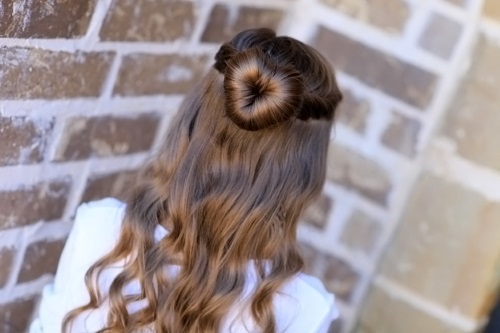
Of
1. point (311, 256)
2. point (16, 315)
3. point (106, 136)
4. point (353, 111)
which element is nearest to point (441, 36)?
point (353, 111)

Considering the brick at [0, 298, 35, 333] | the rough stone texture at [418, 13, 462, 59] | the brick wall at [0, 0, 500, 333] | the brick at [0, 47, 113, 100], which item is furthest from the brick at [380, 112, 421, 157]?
the brick at [0, 298, 35, 333]

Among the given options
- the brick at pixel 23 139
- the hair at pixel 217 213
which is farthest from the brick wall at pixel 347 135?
the hair at pixel 217 213

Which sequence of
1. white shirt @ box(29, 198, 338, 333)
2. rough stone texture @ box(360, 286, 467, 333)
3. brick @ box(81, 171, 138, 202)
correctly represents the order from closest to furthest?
white shirt @ box(29, 198, 338, 333), brick @ box(81, 171, 138, 202), rough stone texture @ box(360, 286, 467, 333)

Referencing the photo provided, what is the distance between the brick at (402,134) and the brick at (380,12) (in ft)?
0.47

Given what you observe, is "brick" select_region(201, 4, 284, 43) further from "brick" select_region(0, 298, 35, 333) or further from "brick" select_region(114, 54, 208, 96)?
"brick" select_region(0, 298, 35, 333)

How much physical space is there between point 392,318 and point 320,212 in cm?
22

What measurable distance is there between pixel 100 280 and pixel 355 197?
52 cm

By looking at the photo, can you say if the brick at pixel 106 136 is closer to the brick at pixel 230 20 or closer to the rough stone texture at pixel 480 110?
the brick at pixel 230 20

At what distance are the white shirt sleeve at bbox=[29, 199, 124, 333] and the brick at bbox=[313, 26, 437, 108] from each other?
1.59 feet

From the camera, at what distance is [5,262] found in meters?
1.05

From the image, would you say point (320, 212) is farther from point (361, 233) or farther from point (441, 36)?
point (441, 36)

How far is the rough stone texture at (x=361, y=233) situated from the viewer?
1384 millimetres

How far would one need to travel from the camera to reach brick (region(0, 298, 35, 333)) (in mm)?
1092

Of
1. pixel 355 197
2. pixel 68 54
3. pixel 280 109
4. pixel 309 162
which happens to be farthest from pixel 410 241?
pixel 68 54
